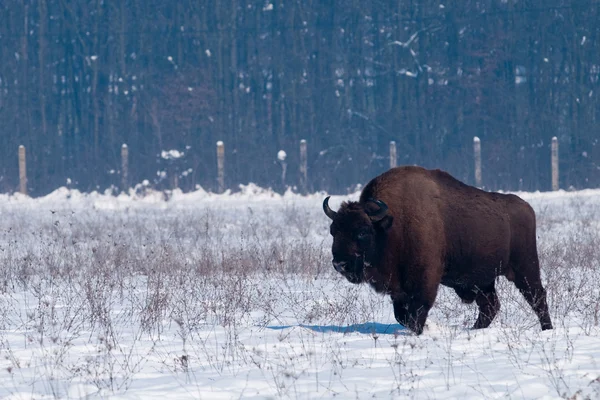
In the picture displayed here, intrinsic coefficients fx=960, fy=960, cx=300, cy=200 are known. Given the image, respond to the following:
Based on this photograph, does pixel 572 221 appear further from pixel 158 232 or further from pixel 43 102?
pixel 43 102

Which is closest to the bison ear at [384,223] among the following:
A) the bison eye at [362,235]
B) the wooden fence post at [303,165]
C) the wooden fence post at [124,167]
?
the bison eye at [362,235]

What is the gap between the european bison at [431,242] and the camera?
28.2 ft

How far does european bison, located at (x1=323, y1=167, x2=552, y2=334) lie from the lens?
859 cm

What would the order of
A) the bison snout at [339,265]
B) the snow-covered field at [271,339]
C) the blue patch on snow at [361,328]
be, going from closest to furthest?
the snow-covered field at [271,339] < the bison snout at [339,265] < the blue patch on snow at [361,328]

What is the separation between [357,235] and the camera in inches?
337

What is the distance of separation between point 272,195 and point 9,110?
12.6m

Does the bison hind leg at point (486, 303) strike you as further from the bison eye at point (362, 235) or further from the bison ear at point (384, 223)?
the bison eye at point (362, 235)

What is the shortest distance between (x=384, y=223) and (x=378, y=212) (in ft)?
0.37

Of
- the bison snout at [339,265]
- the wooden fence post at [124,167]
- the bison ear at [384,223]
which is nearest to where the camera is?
the bison snout at [339,265]

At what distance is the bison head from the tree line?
23.7 metres

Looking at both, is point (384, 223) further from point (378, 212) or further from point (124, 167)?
point (124, 167)

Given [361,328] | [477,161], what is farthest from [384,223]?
[477,161]

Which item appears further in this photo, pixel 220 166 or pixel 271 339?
pixel 220 166

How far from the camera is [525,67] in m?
33.2
